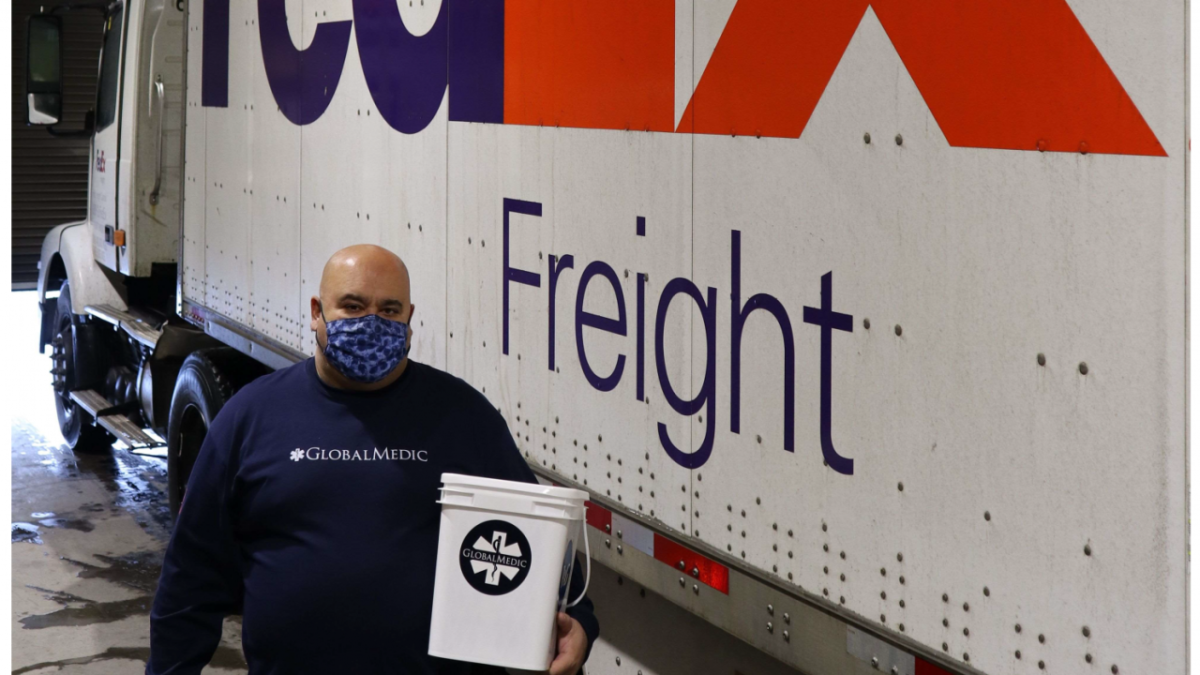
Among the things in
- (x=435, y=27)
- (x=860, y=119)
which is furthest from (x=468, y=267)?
(x=860, y=119)

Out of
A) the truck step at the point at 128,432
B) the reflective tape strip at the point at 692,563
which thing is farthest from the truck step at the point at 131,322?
the reflective tape strip at the point at 692,563

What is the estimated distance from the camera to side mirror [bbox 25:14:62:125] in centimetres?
765

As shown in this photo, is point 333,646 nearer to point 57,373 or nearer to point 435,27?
point 435,27

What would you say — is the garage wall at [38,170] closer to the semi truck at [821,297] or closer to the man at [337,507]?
the semi truck at [821,297]

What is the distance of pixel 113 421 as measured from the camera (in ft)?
25.9

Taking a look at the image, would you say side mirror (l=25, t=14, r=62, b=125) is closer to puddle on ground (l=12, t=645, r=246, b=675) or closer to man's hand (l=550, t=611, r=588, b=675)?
puddle on ground (l=12, t=645, r=246, b=675)

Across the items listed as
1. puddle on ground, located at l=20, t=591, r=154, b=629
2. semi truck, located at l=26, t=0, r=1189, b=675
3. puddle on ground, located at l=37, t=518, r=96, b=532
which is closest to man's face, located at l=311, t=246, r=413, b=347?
semi truck, located at l=26, t=0, r=1189, b=675

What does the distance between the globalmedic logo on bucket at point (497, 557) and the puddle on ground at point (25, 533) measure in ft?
18.4

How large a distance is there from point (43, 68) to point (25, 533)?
2.67 metres

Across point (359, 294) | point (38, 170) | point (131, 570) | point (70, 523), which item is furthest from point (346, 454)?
point (38, 170)

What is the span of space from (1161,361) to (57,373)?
8.42m

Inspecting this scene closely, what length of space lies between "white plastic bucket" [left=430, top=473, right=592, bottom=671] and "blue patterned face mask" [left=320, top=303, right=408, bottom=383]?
327 mm

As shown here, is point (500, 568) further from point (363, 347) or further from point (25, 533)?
point (25, 533)

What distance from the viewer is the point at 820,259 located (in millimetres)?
2486
